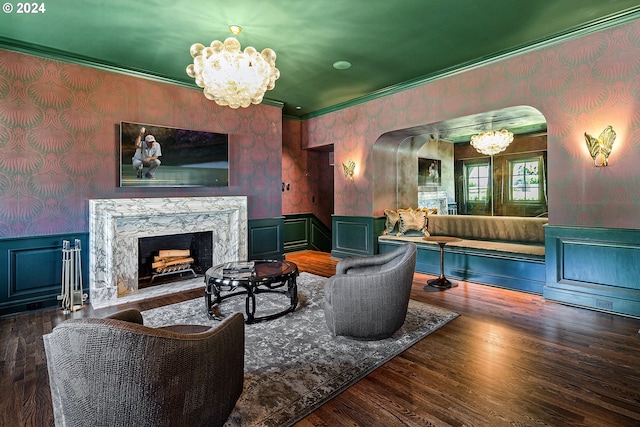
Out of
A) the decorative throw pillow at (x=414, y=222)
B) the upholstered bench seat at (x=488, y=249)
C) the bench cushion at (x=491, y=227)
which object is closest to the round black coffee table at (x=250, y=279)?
the upholstered bench seat at (x=488, y=249)

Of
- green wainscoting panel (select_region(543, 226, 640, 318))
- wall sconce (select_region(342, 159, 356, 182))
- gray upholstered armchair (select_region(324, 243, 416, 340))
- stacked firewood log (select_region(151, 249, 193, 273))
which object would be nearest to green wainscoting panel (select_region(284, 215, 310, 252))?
wall sconce (select_region(342, 159, 356, 182))

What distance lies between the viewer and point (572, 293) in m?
3.72

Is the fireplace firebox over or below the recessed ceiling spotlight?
below

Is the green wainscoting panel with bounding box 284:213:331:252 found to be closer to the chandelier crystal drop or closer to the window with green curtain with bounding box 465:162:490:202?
the window with green curtain with bounding box 465:162:490:202

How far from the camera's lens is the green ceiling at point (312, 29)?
3.12 m

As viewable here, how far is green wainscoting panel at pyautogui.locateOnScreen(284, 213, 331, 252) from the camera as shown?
7633 millimetres

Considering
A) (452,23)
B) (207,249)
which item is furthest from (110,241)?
(452,23)

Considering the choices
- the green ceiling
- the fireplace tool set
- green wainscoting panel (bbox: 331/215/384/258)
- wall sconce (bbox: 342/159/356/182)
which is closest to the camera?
the green ceiling

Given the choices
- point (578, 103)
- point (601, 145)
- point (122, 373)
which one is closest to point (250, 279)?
point (122, 373)

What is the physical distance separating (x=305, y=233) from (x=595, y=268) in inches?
218

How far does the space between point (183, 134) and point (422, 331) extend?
4.31m

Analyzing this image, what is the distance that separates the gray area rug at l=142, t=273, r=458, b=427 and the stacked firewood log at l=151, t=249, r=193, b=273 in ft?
3.89

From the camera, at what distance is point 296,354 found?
2.62 m

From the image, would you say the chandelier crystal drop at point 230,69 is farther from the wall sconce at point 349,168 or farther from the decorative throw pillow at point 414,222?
the decorative throw pillow at point 414,222
